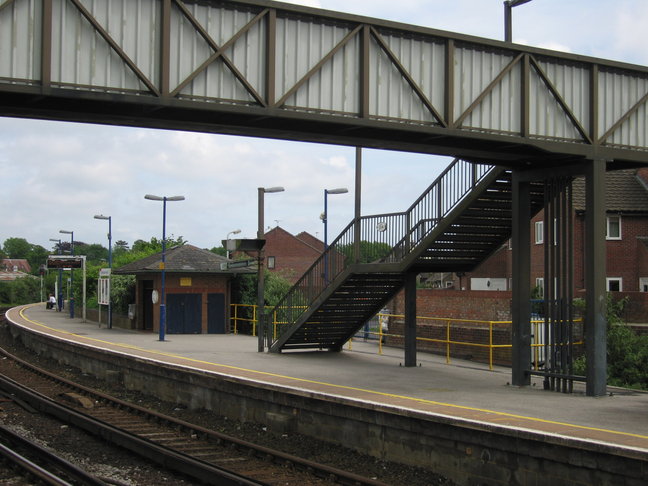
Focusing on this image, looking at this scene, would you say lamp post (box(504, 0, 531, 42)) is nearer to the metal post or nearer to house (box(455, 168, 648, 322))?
the metal post

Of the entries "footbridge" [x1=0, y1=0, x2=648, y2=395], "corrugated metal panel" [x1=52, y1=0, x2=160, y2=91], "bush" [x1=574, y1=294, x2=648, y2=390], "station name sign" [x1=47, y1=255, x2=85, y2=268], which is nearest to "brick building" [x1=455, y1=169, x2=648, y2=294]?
"bush" [x1=574, y1=294, x2=648, y2=390]

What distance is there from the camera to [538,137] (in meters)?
13.5

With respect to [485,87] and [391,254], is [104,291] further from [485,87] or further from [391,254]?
[485,87]

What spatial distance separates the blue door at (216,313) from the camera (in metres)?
31.8

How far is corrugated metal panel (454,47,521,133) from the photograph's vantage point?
12.9m

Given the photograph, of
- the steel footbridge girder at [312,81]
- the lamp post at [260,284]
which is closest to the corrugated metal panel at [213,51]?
the steel footbridge girder at [312,81]

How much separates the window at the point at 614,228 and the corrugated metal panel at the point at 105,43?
84.9 feet

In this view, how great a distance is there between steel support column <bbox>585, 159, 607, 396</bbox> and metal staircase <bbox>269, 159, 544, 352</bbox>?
2.01m

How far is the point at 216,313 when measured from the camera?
32.0 metres

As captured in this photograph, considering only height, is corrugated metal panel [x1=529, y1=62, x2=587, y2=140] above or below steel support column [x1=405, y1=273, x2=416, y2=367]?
above

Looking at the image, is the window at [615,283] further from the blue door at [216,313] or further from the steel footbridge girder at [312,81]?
the steel footbridge girder at [312,81]

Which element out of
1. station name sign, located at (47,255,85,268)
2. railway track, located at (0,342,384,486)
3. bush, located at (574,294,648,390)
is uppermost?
station name sign, located at (47,255,85,268)

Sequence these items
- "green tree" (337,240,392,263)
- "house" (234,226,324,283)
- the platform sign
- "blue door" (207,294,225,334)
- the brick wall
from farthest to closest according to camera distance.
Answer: "house" (234,226,324,283) < the platform sign < "blue door" (207,294,225,334) < the brick wall < "green tree" (337,240,392,263)

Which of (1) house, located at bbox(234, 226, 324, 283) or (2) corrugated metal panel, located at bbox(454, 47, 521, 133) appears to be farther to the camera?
(1) house, located at bbox(234, 226, 324, 283)
